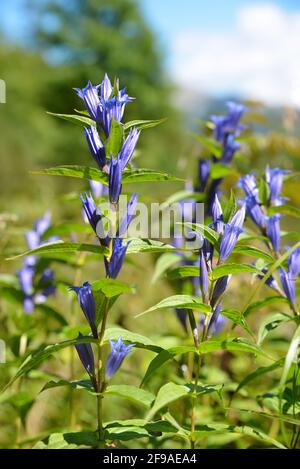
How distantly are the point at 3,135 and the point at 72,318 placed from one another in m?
13.9

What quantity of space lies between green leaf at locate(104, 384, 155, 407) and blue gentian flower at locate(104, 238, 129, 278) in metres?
0.17

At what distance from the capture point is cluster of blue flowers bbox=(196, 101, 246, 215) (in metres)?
1.31

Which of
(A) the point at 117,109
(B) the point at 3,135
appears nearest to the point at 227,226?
(A) the point at 117,109

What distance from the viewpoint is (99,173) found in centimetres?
82

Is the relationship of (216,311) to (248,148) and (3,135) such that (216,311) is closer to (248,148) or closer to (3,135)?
(248,148)

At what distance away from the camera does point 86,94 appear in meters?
0.83

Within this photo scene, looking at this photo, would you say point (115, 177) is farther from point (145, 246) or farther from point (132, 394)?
point (132, 394)

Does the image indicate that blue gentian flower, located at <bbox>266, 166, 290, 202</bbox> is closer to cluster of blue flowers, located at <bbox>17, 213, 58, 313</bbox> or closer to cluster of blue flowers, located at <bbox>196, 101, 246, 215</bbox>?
cluster of blue flowers, located at <bbox>196, 101, 246, 215</bbox>

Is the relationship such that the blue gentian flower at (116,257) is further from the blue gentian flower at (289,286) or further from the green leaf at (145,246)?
the blue gentian flower at (289,286)

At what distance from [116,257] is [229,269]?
6.1 inches

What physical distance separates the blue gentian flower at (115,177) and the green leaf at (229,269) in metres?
0.17

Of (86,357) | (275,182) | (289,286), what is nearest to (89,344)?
(86,357)

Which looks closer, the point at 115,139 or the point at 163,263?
the point at 115,139
